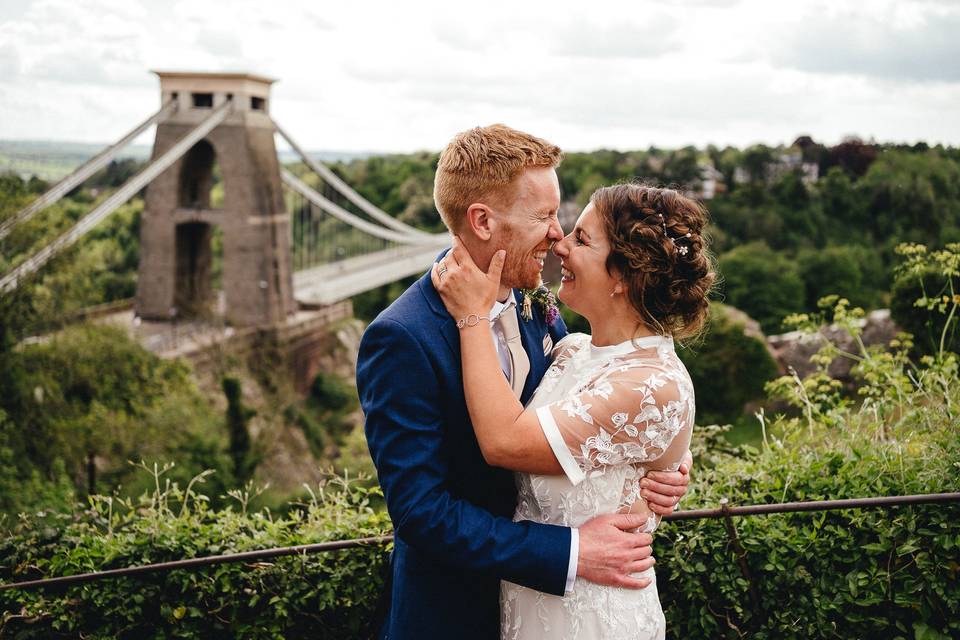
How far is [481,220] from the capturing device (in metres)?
1.57

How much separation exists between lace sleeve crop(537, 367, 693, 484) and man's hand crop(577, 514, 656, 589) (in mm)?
104

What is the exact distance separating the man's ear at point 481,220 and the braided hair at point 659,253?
194 millimetres

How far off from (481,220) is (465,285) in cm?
13

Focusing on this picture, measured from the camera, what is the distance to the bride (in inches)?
56.0

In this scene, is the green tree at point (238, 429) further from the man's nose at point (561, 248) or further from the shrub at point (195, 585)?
the man's nose at point (561, 248)

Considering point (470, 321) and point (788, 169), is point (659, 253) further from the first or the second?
point (788, 169)

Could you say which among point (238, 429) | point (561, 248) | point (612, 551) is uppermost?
point (561, 248)

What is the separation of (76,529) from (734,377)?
15.4m

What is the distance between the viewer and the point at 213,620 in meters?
2.30

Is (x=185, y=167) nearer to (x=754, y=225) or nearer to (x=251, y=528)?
(x=754, y=225)

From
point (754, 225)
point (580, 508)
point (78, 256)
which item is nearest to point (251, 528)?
point (580, 508)

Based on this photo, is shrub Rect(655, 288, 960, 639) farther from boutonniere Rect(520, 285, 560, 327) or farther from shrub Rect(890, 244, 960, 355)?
shrub Rect(890, 244, 960, 355)

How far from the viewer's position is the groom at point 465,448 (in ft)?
4.61

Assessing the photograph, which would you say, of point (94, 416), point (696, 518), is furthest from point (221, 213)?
point (696, 518)
